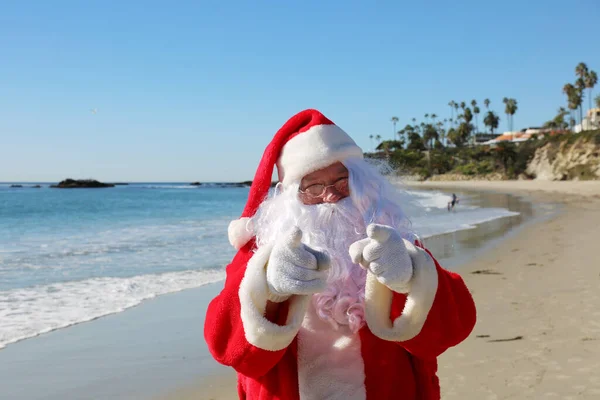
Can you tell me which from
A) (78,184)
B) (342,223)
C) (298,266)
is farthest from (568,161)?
(78,184)

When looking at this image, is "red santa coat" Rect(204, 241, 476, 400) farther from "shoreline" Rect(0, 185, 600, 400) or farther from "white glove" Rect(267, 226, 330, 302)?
"shoreline" Rect(0, 185, 600, 400)

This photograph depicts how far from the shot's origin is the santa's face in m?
1.83

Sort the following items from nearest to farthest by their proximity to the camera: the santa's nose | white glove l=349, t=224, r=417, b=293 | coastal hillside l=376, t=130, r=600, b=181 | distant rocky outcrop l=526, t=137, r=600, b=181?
1. white glove l=349, t=224, r=417, b=293
2. the santa's nose
3. distant rocky outcrop l=526, t=137, r=600, b=181
4. coastal hillside l=376, t=130, r=600, b=181

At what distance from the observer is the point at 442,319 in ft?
5.27

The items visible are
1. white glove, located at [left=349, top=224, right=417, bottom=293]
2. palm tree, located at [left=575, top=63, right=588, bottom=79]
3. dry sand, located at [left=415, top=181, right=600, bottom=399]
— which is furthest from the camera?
palm tree, located at [left=575, top=63, right=588, bottom=79]

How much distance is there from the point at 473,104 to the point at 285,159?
9055 centimetres

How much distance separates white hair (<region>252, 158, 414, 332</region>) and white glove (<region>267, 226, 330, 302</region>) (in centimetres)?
23

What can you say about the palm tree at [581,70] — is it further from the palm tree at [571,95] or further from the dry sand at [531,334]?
the dry sand at [531,334]

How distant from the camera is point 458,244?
38.0 feet

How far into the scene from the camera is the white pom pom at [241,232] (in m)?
1.85

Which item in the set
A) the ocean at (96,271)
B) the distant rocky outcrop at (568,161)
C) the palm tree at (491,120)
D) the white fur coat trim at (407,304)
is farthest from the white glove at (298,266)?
the palm tree at (491,120)

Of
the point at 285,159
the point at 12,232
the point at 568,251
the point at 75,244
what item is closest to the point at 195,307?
the point at 285,159

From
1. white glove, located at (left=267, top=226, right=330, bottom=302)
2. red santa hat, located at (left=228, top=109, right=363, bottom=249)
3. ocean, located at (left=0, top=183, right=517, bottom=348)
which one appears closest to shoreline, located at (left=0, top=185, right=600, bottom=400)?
ocean, located at (left=0, top=183, right=517, bottom=348)

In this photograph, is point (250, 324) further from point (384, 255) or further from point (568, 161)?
point (568, 161)
